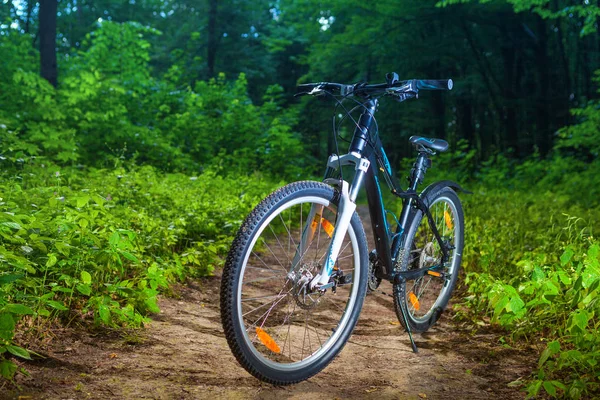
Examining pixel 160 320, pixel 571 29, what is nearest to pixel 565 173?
pixel 571 29

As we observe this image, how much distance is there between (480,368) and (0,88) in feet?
28.9

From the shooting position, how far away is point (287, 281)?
9.78 feet

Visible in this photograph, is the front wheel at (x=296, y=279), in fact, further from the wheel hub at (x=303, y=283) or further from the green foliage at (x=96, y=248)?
the green foliage at (x=96, y=248)

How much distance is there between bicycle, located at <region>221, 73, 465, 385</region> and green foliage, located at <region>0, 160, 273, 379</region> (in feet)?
2.55

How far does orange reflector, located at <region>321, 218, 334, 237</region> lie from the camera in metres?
3.08

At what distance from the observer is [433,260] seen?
418cm

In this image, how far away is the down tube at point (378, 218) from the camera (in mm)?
3299

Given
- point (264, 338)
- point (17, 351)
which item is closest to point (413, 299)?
point (264, 338)

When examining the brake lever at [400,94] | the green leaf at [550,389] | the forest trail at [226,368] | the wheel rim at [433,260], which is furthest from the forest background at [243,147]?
the brake lever at [400,94]

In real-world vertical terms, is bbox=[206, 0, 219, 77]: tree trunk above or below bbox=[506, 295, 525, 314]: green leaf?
above

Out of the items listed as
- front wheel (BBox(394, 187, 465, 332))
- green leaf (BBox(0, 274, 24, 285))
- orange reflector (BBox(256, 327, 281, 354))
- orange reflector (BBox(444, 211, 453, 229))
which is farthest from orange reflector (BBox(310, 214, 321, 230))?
orange reflector (BBox(444, 211, 453, 229))

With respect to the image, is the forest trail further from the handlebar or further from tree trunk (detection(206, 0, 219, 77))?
tree trunk (detection(206, 0, 219, 77))

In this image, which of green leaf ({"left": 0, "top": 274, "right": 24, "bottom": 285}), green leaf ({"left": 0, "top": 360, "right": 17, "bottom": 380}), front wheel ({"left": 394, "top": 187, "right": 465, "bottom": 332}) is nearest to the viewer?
green leaf ({"left": 0, "top": 360, "right": 17, "bottom": 380})

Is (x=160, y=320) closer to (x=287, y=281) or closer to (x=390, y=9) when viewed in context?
(x=287, y=281)
